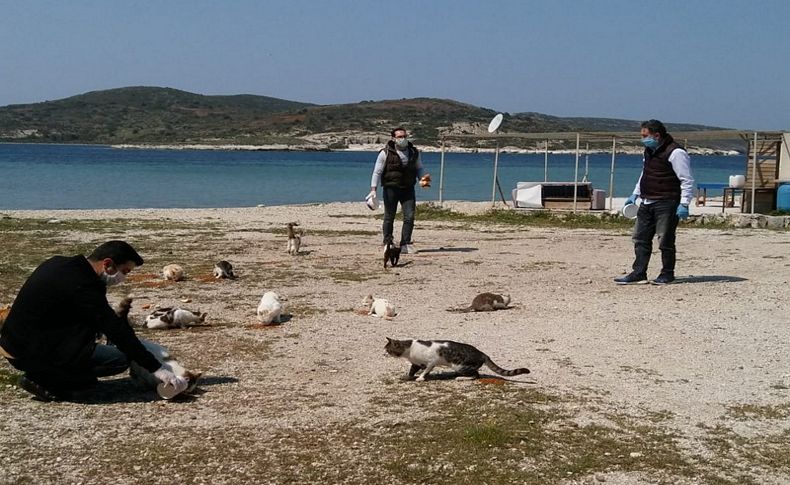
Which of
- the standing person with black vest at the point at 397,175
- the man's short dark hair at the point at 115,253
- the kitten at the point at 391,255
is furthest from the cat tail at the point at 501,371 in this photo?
the standing person with black vest at the point at 397,175

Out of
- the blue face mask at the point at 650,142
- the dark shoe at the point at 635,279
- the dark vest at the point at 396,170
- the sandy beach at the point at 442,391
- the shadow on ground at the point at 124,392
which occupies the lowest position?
the shadow on ground at the point at 124,392

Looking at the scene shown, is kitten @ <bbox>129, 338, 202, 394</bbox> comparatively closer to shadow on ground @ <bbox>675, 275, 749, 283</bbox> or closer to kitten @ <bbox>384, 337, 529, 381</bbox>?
kitten @ <bbox>384, 337, 529, 381</bbox>

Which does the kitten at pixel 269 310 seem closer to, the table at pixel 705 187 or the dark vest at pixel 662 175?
the dark vest at pixel 662 175

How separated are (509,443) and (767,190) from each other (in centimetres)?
2048

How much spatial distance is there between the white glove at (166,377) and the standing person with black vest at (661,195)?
713 cm

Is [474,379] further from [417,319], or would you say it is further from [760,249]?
[760,249]

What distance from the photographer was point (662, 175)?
11578 mm

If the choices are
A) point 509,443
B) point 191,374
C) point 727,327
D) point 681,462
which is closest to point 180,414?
point 191,374

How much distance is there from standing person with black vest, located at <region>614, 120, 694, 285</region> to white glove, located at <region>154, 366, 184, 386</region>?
7.13m

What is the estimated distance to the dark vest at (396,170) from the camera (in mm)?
14750

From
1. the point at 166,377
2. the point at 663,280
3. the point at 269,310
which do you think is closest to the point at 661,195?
the point at 663,280

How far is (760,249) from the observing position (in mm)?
16141

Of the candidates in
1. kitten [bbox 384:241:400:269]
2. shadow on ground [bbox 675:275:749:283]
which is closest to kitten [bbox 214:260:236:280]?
kitten [bbox 384:241:400:269]

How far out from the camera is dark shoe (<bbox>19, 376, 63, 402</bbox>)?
6383mm
